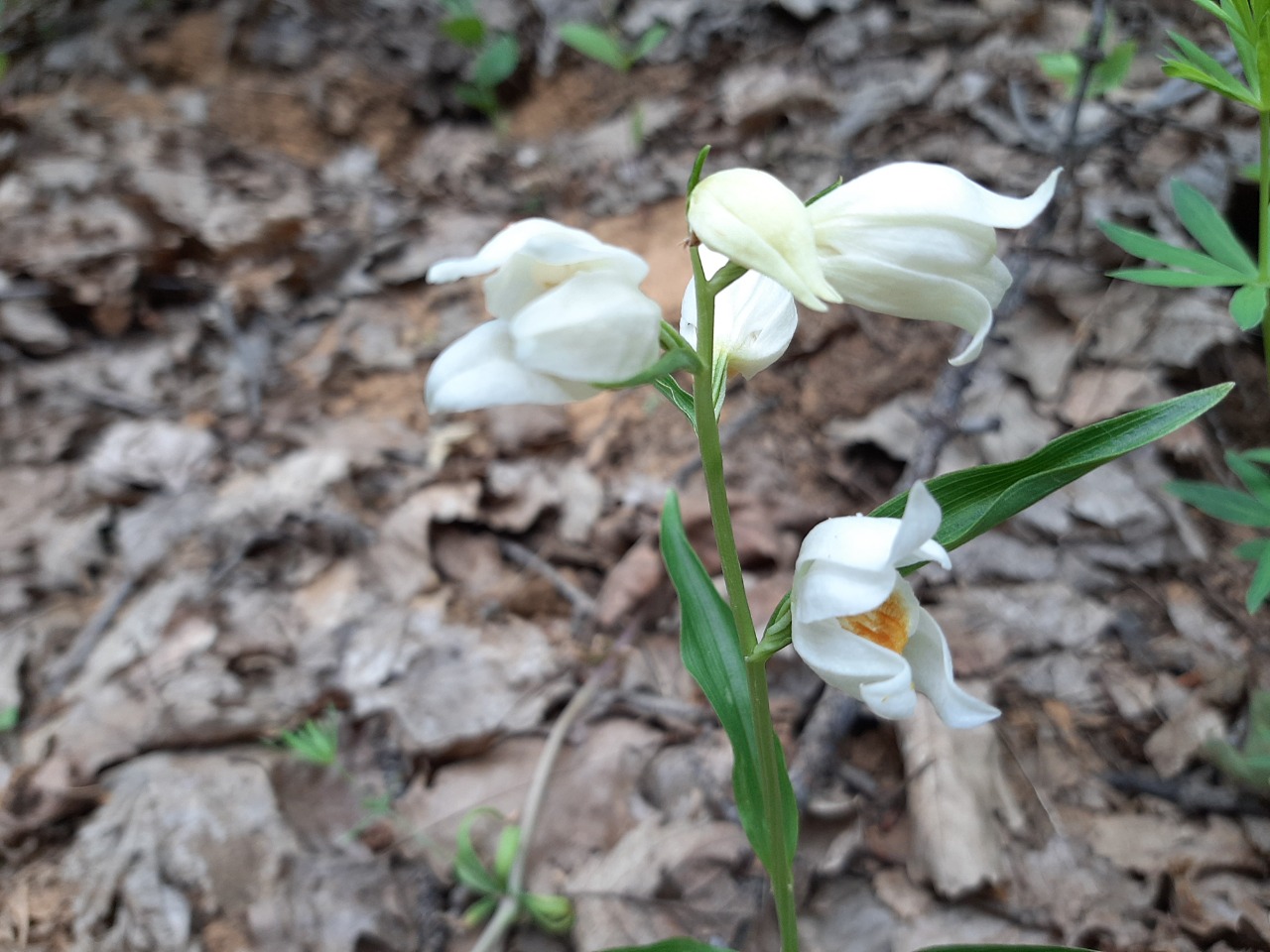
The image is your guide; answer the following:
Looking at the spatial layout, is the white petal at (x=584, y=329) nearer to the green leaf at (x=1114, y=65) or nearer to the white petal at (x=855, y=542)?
the white petal at (x=855, y=542)

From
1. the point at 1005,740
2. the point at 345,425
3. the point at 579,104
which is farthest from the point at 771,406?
the point at 579,104

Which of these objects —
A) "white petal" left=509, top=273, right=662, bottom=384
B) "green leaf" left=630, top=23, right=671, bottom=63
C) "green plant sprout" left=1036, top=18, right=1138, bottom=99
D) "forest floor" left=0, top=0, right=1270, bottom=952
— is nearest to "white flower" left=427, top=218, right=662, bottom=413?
"white petal" left=509, top=273, right=662, bottom=384

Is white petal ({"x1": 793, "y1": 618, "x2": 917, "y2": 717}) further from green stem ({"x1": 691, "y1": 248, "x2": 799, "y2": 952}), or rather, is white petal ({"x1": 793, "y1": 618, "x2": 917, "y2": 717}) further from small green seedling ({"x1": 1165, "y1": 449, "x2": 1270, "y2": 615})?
small green seedling ({"x1": 1165, "y1": 449, "x2": 1270, "y2": 615})

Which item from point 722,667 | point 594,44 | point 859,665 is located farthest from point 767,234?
point 594,44

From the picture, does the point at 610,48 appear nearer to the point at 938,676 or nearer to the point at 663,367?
the point at 663,367

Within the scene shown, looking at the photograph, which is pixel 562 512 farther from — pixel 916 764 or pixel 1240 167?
pixel 1240 167

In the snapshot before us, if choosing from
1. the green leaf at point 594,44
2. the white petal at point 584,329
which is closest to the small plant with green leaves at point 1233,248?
the white petal at point 584,329
